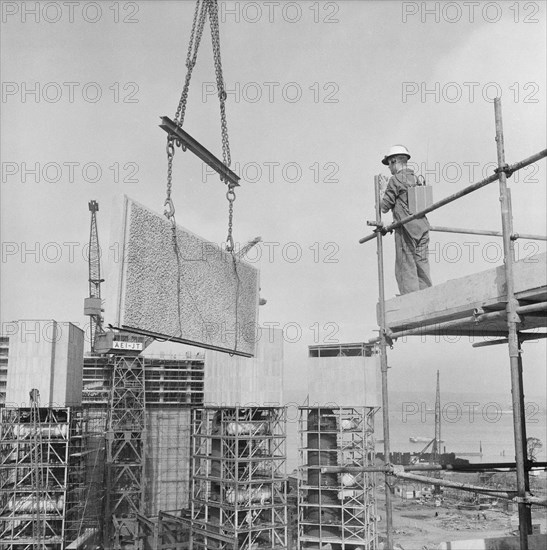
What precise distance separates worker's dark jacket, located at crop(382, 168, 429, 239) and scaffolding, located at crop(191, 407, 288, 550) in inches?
793

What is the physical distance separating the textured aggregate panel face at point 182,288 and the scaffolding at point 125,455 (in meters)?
27.5

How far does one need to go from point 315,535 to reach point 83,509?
13.1 meters

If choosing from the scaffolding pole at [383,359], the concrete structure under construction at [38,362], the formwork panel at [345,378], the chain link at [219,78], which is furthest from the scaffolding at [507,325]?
the formwork panel at [345,378]

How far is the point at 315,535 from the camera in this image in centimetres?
2822

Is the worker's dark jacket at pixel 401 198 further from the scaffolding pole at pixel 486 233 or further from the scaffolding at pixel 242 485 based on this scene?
the scaffolding at pixel 242 485

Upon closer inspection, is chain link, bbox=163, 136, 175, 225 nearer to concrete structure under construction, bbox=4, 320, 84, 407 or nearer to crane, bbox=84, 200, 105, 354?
concrete structure under construction, bbox=4, 320, 84, 407

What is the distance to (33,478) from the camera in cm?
2561

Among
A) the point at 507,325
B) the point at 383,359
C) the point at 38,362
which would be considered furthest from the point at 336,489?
the point at 507,325

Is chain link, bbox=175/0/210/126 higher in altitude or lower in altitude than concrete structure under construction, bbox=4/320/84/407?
higher

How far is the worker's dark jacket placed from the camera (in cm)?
780

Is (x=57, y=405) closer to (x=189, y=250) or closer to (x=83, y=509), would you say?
(x=83, y=509)

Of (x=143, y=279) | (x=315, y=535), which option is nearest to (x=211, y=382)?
(x=315, y=535)

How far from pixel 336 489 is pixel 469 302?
80.2 ft

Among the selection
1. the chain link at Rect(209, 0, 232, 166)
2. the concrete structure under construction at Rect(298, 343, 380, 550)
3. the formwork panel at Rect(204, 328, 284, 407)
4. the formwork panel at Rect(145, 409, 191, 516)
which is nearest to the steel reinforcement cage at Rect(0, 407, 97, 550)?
the formwork panel at Rect(204, 328, 284, 407)
